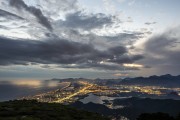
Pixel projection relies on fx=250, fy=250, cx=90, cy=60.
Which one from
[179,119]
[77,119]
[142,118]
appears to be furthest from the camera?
[142,118]

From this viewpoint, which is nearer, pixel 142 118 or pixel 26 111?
pixel 26 111

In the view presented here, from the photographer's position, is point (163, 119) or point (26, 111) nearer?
point (26, 111)

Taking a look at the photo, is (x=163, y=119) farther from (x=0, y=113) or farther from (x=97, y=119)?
(x=0, y=113)

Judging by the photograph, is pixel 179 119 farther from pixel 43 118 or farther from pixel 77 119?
pixel 43 118

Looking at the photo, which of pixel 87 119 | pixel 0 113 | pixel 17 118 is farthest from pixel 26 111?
pixel 87 119

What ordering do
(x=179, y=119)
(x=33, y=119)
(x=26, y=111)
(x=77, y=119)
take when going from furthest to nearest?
1. (x=179, y=119)
2. (x=26, y=111)
3. (x=77, y=119)
4. (x=33, y=119)

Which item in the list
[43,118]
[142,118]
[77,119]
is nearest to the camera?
[43,118]

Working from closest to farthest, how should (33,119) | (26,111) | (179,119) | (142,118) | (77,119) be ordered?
(33,119), (77,119), (26,111), (179,119), (142,118)

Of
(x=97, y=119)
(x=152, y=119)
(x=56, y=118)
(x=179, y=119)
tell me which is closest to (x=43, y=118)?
(x=56, y=118)
